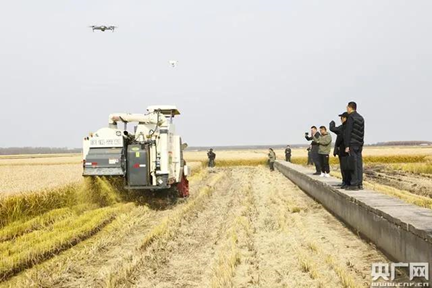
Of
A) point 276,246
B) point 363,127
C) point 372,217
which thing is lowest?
point 276,246

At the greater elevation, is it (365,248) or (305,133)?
(305,133)

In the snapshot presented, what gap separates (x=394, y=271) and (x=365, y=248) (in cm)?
153

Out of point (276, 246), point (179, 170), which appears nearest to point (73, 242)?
point (276, 246)

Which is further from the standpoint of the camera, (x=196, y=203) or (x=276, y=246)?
(x=196, y=203)

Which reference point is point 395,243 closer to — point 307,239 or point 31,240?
point 307,239

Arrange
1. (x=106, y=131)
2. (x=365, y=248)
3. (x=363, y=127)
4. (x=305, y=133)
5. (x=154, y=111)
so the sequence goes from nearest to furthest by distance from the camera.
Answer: (x=365, y=248) → (x=363, y=127) → (x=106, y=131) → (x=154, y=111) → (x=305, y=133)

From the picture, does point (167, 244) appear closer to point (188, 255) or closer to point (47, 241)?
point (188, 255)

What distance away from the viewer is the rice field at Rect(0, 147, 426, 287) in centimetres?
594

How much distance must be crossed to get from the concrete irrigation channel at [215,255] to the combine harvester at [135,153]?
148 cm

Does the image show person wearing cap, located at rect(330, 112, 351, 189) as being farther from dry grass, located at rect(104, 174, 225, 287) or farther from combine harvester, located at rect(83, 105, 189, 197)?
combine harvester, located at rect(83, 105, 189, 197)

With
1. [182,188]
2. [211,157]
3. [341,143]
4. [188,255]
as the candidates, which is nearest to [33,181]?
[182,188]

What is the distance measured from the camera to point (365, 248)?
7.38 meters

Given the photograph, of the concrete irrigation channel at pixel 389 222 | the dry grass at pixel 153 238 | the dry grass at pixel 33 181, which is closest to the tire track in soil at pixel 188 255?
the dry grass at pixel 153 238

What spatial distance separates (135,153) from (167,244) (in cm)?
475
